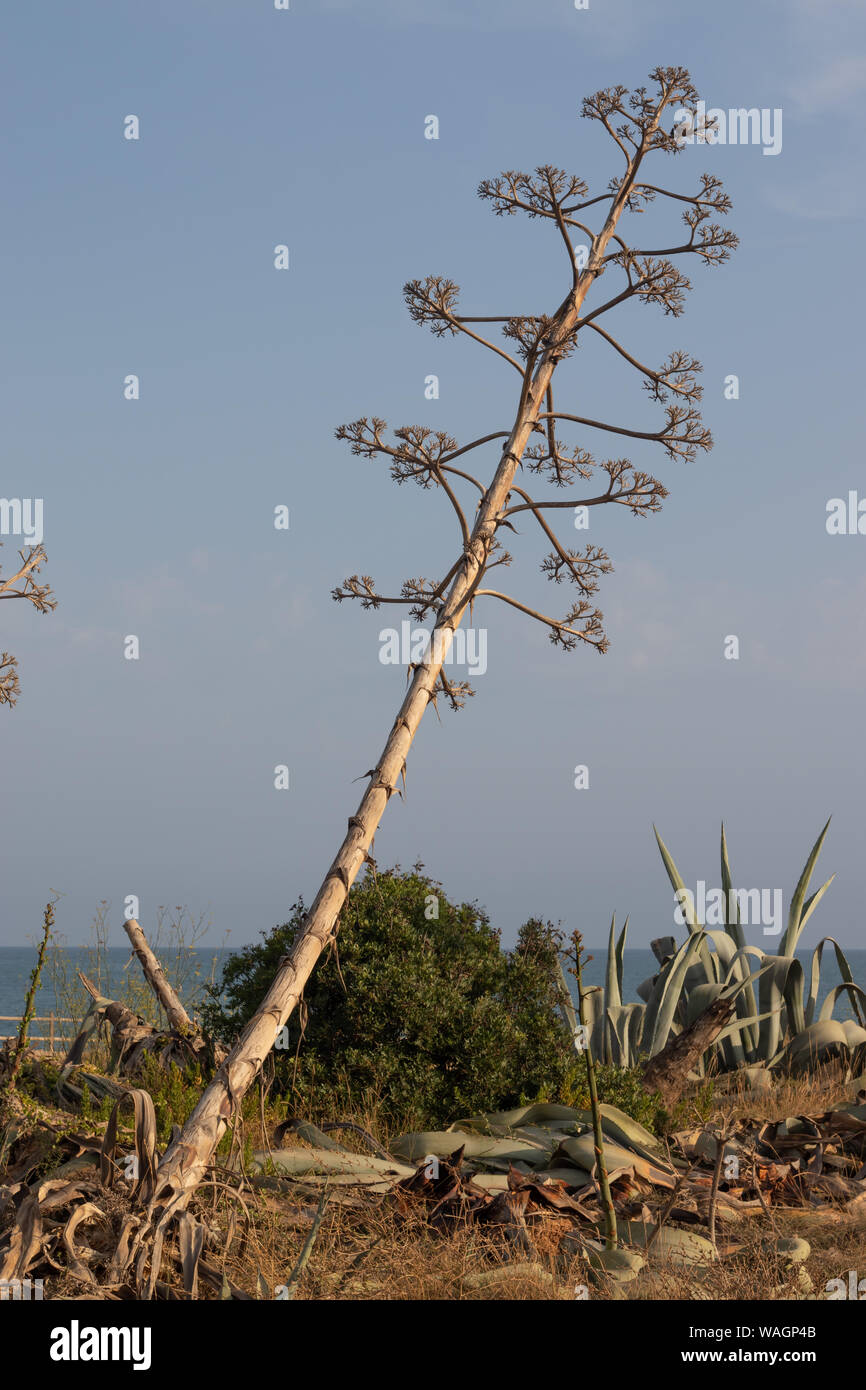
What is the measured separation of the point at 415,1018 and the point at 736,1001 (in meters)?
4.48

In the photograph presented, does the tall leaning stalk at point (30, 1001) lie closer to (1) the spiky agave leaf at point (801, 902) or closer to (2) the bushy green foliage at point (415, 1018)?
(2) the bushy green foliage at point (415, 1018)

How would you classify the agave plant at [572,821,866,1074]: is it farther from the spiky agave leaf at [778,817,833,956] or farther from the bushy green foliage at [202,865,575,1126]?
the bushy green foliage at [202,865,575,1126]

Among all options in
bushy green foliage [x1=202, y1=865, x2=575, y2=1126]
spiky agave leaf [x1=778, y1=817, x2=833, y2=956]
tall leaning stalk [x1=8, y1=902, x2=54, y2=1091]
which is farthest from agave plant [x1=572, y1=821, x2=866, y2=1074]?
tall leaning stalk [x1=8, y1=902, x2=54, y2=1091]

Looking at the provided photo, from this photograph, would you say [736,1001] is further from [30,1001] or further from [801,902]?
[30,1001]

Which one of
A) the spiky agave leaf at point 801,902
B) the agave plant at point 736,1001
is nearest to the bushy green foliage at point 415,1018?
the agave plant at point 736,1001

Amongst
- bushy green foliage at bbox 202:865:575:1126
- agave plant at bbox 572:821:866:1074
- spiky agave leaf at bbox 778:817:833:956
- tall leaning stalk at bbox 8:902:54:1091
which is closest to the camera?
tall leaning stalk at bbox 8:902:54:1091

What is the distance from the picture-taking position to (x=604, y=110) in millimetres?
6551

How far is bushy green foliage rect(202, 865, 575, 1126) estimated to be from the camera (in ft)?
24.2

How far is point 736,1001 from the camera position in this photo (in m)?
10.6

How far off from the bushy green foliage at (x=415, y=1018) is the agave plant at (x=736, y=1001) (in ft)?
5.10

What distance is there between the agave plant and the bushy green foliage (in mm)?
1554

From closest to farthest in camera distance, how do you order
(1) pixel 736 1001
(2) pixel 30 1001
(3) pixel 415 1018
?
(2) pixel 30 1001, (3) pixel 415 1018, (1) pixel 736 1001

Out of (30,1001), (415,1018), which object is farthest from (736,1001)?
(30,1001)
